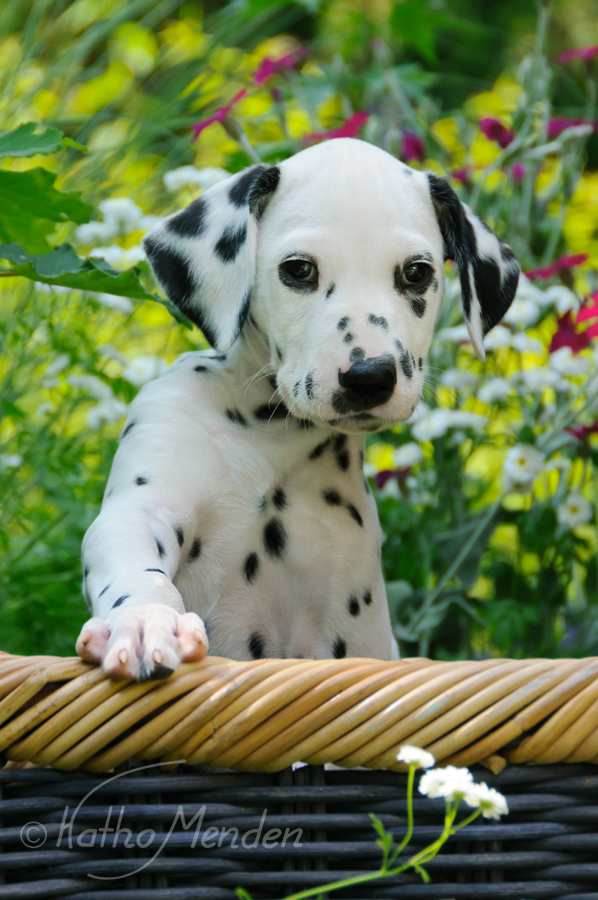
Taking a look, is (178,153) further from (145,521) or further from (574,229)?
(145,521)

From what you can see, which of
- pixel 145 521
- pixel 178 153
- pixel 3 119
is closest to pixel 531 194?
pixel 178 153

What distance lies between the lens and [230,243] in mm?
1911

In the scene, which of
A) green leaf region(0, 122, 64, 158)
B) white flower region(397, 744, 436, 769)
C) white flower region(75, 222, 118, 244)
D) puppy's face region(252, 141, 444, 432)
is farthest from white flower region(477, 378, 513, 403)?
white flower region(397, 744, 436, 769)

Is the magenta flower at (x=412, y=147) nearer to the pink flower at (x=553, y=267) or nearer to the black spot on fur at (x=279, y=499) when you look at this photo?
the pink flower at (x=553, y=267)

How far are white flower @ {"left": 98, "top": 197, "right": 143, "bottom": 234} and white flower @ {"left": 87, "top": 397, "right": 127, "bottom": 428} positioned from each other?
537mm

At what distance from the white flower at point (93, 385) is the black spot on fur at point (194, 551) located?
0.93 m

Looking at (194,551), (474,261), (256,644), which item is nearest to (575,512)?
(474,261)

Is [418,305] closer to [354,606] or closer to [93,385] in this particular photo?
[354,606]

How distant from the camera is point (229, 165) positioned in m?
3.22

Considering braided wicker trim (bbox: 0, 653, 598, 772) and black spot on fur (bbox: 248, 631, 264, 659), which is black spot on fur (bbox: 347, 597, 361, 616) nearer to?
black spot on fur (bbox: 248, 631, 264, 659)

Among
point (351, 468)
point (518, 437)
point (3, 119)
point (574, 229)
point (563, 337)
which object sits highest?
point (3, 119)

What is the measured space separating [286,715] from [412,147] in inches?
94.4

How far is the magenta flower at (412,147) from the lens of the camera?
311 centimetres

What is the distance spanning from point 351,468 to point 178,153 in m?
2.54
